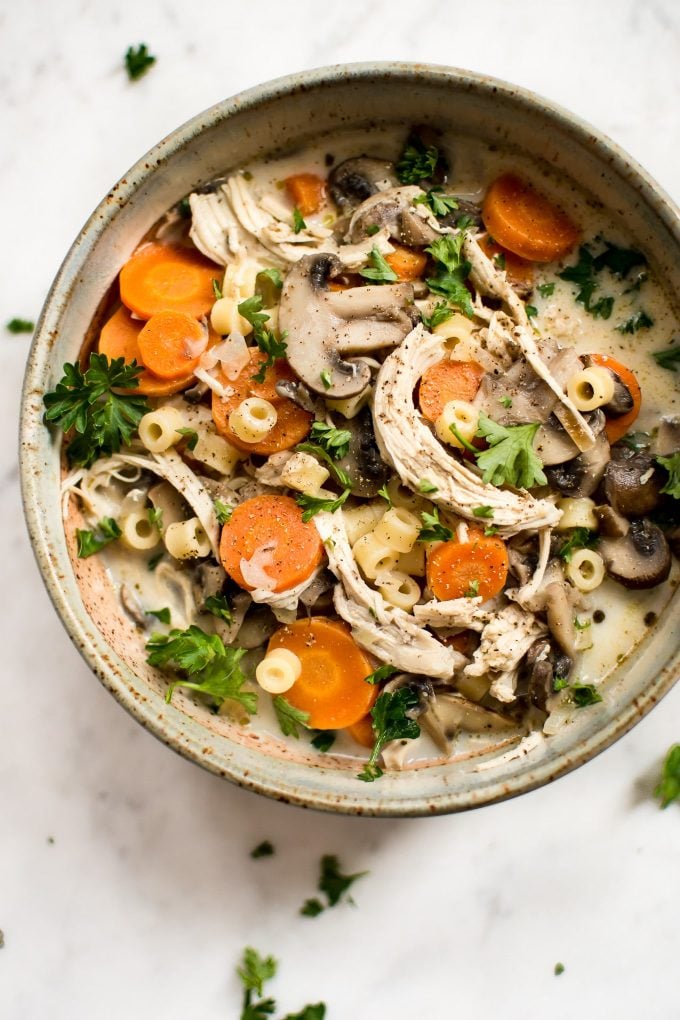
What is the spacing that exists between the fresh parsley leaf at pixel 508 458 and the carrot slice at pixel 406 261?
1.81 ft

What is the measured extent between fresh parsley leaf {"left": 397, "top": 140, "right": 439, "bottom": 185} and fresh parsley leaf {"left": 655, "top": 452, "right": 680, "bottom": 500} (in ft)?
3.96

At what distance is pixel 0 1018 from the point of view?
10.6 ft

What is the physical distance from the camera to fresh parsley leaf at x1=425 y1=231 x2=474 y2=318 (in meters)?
2.82

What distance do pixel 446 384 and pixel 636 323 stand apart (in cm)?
68

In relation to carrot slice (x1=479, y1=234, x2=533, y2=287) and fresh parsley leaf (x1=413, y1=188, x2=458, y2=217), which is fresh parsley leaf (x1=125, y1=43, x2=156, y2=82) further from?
carrot slice (x1=479, y1=234, x2=533, y2=287)

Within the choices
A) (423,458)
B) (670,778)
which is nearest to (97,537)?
(423,458)

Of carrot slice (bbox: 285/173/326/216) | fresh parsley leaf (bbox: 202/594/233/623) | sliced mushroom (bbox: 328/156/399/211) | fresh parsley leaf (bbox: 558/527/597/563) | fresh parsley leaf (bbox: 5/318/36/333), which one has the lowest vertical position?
fresh parsley leaf (bbox: 558/527/597/563)

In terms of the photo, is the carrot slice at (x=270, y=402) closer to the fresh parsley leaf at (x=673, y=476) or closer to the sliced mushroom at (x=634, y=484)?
the sliced mushroom at (x=634, y=484)

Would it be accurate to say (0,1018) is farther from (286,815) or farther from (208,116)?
(208,116)

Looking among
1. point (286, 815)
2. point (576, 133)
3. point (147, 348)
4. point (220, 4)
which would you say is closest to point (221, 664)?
point (286, 815)

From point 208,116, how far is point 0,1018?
10.4 ft

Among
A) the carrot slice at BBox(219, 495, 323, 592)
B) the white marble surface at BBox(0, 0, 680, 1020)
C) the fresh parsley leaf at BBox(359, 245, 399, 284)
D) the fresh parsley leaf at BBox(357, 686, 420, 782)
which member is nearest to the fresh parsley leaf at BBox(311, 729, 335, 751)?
the fresh parsley leaf at BBox(357, 686, 420, 782)

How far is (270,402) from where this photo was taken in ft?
9.14

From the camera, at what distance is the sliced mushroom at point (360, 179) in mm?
2961
